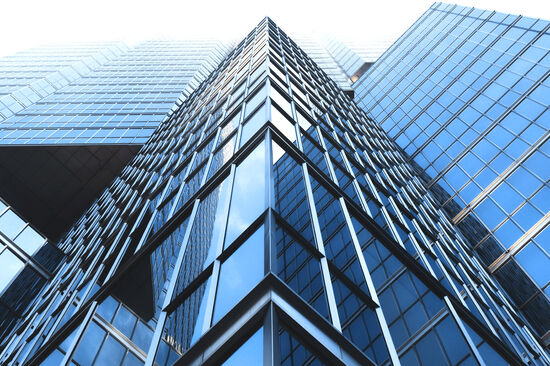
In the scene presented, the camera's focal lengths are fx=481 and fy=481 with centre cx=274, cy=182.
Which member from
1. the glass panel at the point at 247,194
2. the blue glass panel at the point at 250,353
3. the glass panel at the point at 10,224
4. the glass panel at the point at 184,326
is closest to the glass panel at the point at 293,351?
the blue glass panel at the point at 250,353

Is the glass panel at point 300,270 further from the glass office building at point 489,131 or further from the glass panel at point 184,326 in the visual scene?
the glass office building at point 489,131

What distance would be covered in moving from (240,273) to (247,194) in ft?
8.66

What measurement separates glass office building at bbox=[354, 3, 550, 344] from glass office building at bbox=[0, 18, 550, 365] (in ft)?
23.0

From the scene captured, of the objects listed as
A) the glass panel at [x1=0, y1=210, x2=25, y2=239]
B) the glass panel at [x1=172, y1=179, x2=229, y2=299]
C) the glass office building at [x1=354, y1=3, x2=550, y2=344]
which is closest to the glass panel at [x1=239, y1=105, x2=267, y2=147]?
the glass panel at [x1=172, y1=179, x2=229, y2=299]

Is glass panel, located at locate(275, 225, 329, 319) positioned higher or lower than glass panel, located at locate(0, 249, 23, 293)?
higher

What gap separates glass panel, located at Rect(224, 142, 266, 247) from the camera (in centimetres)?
891

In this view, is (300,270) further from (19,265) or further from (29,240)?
(29,240)

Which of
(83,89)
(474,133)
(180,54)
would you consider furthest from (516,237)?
(180,54)

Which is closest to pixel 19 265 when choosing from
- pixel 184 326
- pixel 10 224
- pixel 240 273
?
pixel 10 224

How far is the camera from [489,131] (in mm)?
30438

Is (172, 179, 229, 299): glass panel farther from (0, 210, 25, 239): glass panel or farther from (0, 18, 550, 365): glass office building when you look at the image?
(0, 210, 25, 239): glass panel

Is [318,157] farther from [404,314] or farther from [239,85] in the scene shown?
[239,85]

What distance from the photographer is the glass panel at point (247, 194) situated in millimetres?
8914

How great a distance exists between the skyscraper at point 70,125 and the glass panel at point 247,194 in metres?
33.3
